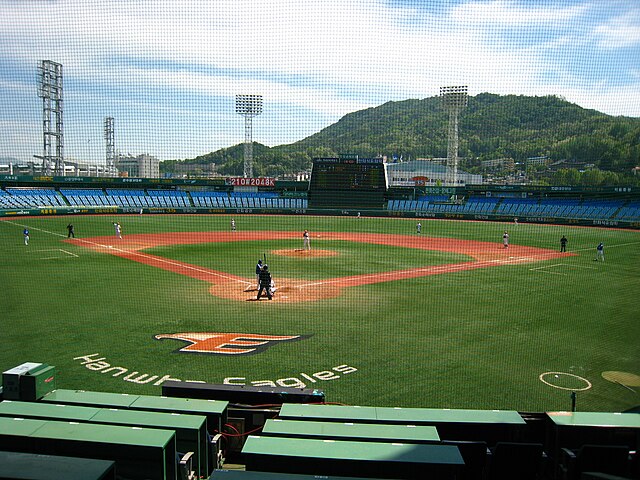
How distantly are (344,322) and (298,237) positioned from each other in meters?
20.1

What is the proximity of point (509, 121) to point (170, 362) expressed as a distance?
9.84 metres

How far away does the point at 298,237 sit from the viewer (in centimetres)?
3175

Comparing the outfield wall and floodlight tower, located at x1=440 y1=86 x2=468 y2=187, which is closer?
floodlight tower, located at x1=440 y1=86 x2=468 y2=187

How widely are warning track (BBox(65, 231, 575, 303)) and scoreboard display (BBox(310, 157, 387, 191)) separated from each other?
19.6 feet

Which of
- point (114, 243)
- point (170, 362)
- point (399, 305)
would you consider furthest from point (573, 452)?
point (114, 243)

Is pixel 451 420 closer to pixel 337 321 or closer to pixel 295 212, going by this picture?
Answer: pixel 337 321

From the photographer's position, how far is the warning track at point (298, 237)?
15448 millimetres

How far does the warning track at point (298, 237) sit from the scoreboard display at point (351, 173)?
5.99 m

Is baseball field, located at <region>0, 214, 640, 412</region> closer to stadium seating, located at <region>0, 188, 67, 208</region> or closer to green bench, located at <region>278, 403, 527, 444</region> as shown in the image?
green bench, located at <region>278, 403, 527, 444</region>

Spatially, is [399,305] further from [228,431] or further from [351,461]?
[351,461]

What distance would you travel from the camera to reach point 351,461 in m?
3.75

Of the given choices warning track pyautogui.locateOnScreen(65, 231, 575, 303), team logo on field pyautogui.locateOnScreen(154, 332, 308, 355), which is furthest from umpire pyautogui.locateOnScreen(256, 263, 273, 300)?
team logo on field pyautogui.locateOnScreen(154, 332, 308, 355)

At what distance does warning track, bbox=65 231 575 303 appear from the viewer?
50.7 ft

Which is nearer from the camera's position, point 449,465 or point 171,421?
point 449,465
